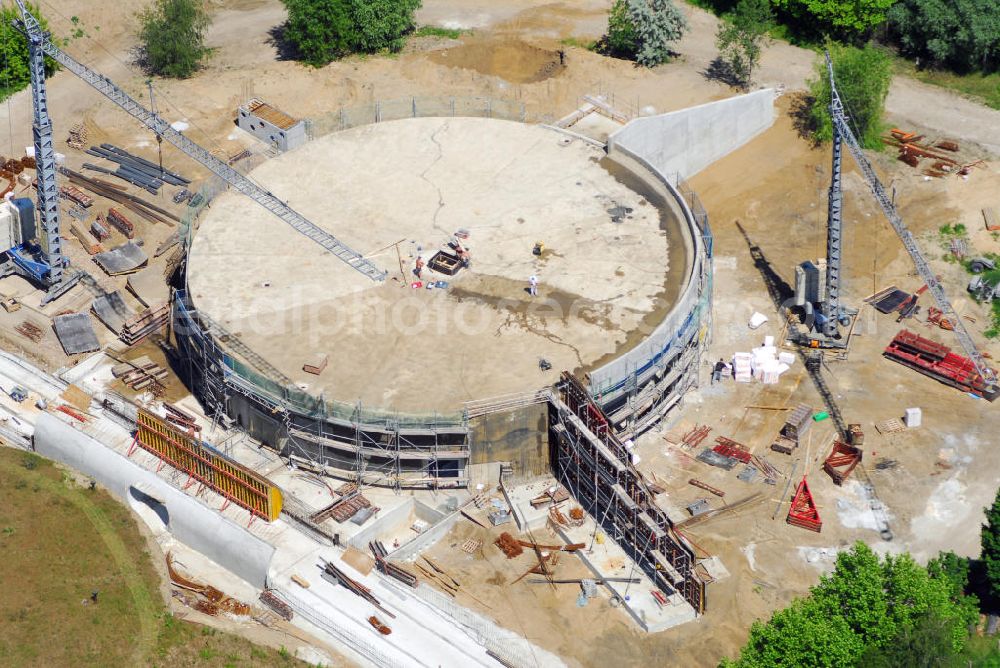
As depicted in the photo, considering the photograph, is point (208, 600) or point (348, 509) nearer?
point (208, 600)

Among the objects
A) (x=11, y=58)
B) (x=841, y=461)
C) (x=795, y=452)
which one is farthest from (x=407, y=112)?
(x=841, y=461)

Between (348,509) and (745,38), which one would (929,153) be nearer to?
(745,38)

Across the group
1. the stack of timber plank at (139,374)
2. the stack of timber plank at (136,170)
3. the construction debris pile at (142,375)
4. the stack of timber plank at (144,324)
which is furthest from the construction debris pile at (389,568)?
the stack of timber plank at (136,170)

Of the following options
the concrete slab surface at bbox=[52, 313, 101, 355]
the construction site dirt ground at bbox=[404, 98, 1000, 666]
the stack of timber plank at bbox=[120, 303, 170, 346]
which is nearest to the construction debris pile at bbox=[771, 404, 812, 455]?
the construction site dirt ground at bbox=[404, 98, 1000, 666]

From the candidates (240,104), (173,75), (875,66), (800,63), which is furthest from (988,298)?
(173,75)

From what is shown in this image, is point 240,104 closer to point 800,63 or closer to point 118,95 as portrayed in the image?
point 118,95
